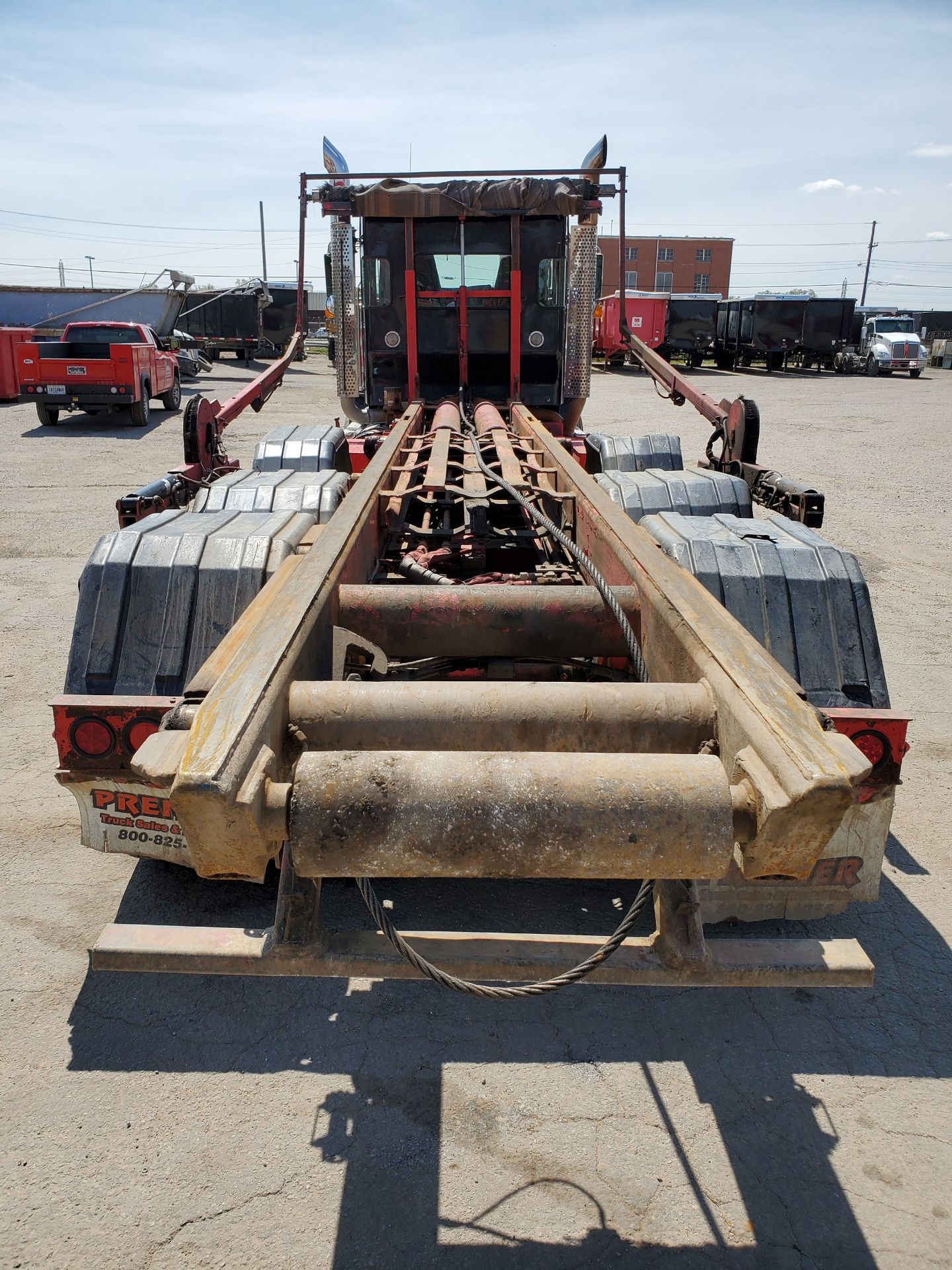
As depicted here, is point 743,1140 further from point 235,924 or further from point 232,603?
point 232,603

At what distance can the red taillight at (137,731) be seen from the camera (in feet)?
9.02

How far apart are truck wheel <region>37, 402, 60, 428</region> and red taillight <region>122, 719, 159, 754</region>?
16173 mm

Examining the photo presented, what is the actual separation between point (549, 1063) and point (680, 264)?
73.0m

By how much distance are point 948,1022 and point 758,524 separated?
1.92m

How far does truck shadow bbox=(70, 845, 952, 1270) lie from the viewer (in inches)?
83.0

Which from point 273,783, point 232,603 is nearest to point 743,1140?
point 273,783

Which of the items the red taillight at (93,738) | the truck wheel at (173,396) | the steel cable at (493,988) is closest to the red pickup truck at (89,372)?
the truck wheel at (173,396)

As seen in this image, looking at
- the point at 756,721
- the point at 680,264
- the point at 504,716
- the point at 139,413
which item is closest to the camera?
the point at 756,721

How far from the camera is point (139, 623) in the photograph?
122 inches

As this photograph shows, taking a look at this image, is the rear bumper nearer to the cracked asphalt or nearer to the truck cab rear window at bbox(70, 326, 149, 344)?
the truck cab rear window at bbox(70, 326, 149, 344)

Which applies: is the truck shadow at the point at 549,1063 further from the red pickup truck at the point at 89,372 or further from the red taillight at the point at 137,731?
the red pickup truck at the point at 89,372

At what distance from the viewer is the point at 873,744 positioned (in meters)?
2.79

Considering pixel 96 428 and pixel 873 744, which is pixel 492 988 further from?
pixel 96 428

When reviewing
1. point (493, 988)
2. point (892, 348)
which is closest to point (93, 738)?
point (493, 988)
